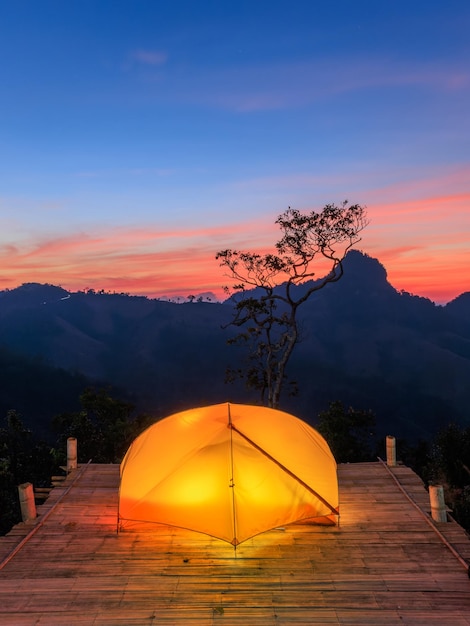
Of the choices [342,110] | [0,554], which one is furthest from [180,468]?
[342,110]

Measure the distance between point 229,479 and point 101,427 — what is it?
54.8 feet

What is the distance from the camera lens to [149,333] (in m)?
189

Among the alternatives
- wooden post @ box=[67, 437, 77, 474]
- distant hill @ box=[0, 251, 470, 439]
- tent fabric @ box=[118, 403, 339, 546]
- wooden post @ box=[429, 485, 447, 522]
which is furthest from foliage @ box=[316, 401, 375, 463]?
distant hill @ box=[0, 251, 470, 439]

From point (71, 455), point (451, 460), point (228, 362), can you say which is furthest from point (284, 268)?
point (228, 362)

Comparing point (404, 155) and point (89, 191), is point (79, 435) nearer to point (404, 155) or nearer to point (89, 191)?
point (89, 191)

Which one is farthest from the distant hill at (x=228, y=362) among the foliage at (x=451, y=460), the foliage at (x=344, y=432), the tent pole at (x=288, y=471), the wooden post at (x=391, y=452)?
the tent pole at (x=288, y=471)

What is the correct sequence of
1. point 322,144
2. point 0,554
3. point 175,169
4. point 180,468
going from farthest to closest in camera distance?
point 175,169
point 322,144
point 180,468
point 0,554

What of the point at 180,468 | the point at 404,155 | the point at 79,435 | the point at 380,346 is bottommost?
the point at 380,346

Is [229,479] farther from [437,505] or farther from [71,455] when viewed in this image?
[71,455]

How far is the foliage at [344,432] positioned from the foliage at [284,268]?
9.71 feet

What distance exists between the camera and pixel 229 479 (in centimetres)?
742

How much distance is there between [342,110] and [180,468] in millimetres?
17590

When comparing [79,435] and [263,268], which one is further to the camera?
[263,268]

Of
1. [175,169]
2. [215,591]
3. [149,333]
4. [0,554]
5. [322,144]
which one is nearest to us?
[215,591]
